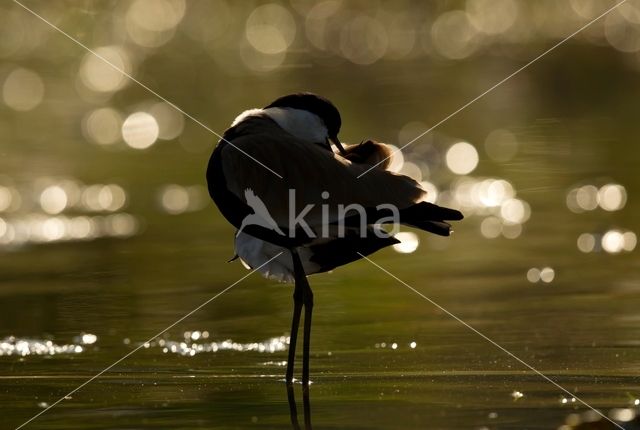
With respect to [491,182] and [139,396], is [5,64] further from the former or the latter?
[139,396]

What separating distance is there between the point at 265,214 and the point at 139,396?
1064mm

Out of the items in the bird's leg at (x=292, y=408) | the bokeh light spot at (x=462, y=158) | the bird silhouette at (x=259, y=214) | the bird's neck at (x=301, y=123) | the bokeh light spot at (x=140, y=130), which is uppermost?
the bokeh light spot at (x=140, y=130)

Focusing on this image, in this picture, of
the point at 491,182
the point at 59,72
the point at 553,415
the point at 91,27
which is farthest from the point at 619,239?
the point at 91,27

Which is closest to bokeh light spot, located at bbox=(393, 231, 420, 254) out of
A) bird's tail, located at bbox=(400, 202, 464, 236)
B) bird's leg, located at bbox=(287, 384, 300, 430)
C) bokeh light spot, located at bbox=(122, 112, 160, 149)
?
bird's tail, located at bbox=(400, 202, 464, 236)

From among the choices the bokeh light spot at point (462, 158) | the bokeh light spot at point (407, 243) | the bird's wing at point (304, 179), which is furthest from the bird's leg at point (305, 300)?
the bokeh light spot at point (462, 158)

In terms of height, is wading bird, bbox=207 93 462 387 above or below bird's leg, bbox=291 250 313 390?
above

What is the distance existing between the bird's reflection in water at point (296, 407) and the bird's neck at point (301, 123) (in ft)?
4.48

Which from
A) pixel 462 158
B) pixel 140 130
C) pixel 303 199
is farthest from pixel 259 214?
pixel 140 130

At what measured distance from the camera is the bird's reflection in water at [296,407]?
5871 mm

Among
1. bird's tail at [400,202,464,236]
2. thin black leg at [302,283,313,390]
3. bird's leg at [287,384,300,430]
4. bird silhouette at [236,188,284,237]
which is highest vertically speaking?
bird silhouette at [236,188,284,237]

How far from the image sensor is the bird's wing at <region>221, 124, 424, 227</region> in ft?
22.2

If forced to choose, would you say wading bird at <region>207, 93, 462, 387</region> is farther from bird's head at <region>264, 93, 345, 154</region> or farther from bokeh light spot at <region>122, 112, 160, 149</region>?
bokeh light spot at <region>122, 112, 160, 149</region>

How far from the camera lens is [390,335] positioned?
25.4 feet

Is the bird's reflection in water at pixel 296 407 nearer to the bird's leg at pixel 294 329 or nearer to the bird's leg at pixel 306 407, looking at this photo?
the bird's leg at pixel 306 407
